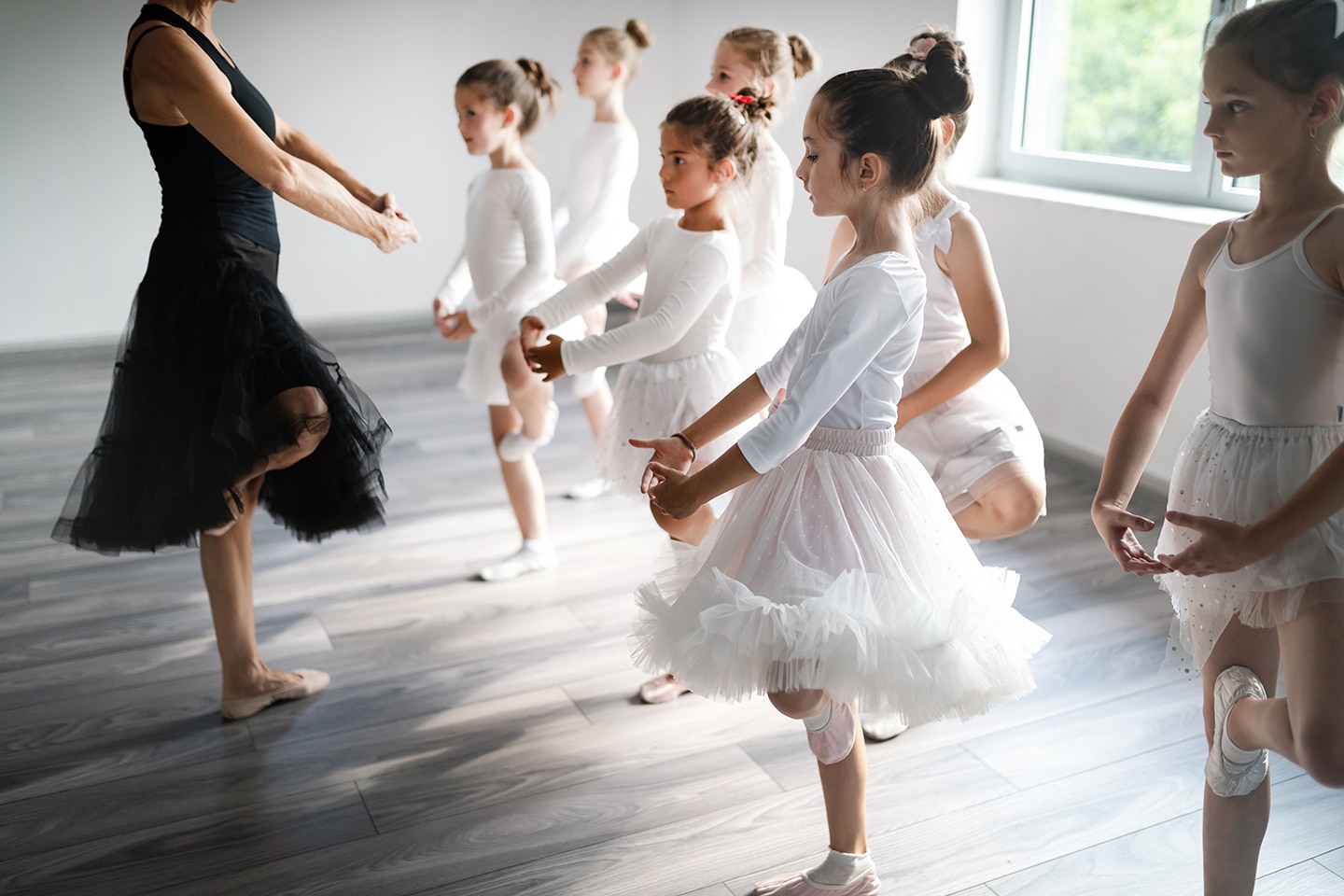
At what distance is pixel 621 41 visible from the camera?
3.35 m

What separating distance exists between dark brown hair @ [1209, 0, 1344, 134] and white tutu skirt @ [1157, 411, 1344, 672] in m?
0.38

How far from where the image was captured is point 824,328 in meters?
1.46

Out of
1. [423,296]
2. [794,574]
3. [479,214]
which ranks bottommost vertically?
[423,296]

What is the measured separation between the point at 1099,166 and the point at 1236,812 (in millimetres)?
2435

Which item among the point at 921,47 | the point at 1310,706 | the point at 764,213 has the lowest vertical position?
the point at 1310,706

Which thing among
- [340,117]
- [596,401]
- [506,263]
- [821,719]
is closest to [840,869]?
[821,719]

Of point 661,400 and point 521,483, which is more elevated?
point 661,400

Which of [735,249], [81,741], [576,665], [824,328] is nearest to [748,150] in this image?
[735,249]

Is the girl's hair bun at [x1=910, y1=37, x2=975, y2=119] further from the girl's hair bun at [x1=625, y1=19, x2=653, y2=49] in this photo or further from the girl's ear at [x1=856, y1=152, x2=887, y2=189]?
the girl's hair bun at [x1=625, y1=19, x2=653, y2=49]

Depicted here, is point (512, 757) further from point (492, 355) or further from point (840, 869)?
point (492, 355)

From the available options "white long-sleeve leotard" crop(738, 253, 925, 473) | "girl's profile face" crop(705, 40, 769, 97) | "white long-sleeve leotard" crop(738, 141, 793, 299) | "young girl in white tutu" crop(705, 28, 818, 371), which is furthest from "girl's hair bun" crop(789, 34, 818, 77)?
"white long-sleeve leotard" crop(738, 253, 925, 473)

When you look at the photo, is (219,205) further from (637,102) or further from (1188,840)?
(637,102)

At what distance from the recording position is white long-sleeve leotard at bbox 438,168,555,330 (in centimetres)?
270

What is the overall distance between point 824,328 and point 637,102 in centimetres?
478
